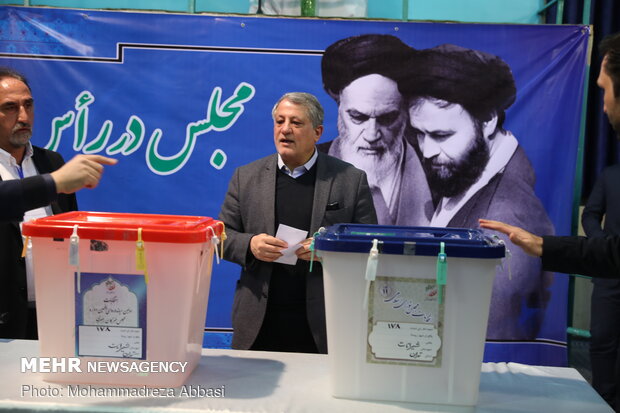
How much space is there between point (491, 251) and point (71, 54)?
10.0 feet

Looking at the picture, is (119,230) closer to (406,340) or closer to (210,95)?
(406,340)

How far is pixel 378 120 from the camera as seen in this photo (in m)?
3.39

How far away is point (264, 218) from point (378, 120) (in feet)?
5.06

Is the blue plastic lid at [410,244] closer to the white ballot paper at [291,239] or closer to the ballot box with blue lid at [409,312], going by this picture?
the ballot box with blue lid at [409,312]

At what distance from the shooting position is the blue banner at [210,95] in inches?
131

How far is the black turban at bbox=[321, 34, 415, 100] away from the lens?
11.0 ft

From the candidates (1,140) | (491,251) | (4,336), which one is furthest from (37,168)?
(491,251)

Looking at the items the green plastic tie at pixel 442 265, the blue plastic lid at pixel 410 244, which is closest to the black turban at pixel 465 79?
the blue plastic lid at pixel 410 244

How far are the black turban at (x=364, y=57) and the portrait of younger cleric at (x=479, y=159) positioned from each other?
0.09 meters

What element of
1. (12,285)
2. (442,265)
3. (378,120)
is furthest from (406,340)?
(378,120)

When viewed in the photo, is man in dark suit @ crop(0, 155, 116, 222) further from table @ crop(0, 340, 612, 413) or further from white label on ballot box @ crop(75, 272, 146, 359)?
table @ crop(0, 340, 612, 413)

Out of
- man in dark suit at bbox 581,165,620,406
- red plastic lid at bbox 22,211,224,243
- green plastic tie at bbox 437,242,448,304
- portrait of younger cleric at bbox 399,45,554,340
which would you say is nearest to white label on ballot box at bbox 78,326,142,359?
red plastic lid at bbox 22,211,224,243

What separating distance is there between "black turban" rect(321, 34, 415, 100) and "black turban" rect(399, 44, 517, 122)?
0.09 m

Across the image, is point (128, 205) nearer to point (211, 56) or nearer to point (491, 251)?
point (211, 56)
